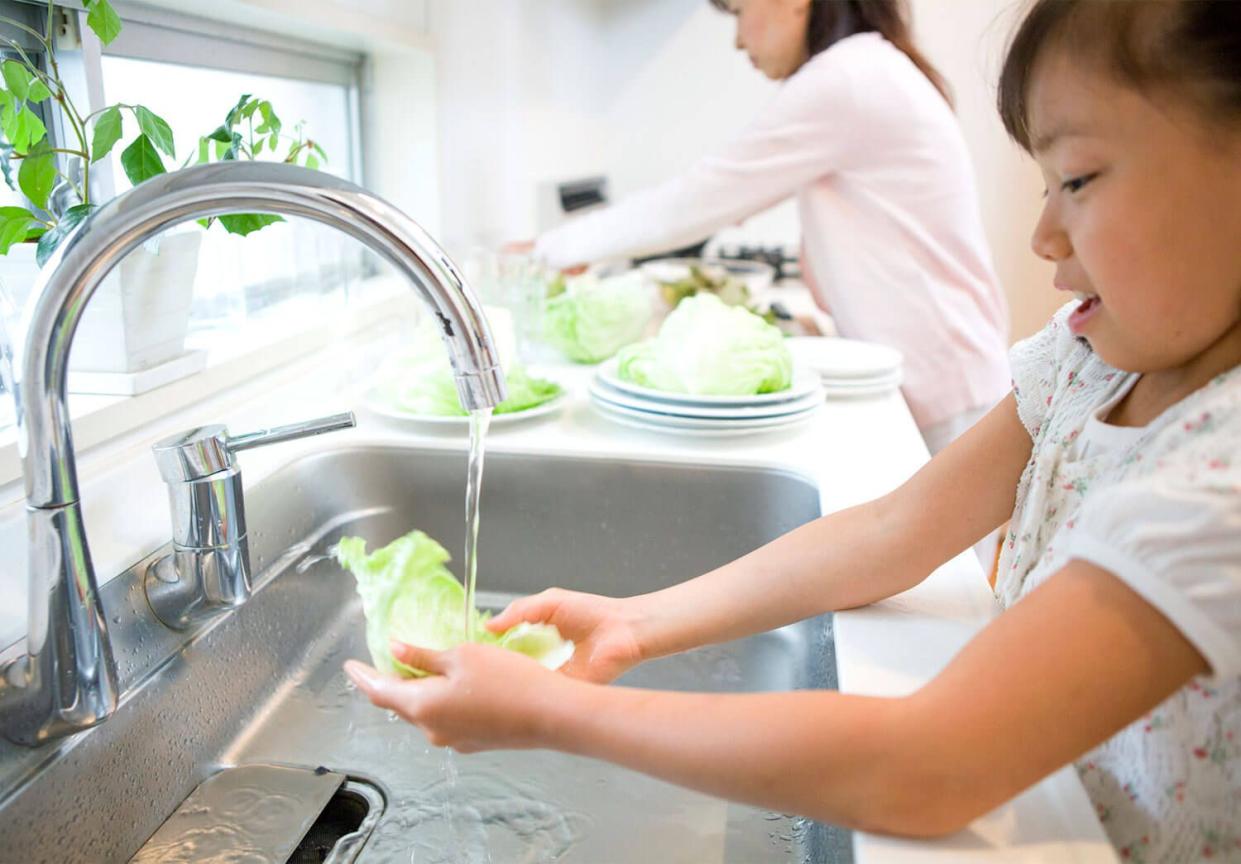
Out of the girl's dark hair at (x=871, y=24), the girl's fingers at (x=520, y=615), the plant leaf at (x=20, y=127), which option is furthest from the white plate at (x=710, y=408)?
the girl's dark hair at (x=871, y=24)

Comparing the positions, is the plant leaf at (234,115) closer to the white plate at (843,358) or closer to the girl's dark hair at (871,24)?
the white plate at (843,358)

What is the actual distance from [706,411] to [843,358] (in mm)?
375

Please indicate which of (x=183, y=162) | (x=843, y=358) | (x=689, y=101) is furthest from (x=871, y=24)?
(x=689, y=101)

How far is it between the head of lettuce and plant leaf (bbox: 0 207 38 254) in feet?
1.23

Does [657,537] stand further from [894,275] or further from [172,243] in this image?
[894,275]

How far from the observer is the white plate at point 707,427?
1206 mm

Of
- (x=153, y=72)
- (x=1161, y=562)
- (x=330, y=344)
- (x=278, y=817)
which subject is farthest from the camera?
(x=330, y=344)

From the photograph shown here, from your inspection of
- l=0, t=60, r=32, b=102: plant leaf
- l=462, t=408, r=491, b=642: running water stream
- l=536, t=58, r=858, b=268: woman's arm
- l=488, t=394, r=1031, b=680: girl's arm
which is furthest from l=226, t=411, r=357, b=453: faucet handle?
l=536, t=58, r=858, b=268: woman's arm

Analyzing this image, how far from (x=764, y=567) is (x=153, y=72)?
1082 millimetres

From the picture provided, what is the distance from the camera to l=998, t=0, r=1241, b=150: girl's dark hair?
537 millimetres

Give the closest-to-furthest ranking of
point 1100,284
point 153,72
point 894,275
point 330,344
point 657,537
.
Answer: point 1100,284, point 657,537, point 153,72, point 330,344, point 894,275

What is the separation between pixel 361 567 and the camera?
82 centimetres

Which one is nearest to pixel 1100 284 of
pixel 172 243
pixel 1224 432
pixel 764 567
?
pixel 1224 432

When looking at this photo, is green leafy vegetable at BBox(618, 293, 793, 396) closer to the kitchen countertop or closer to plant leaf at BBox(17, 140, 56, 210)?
the kitchen countertop
